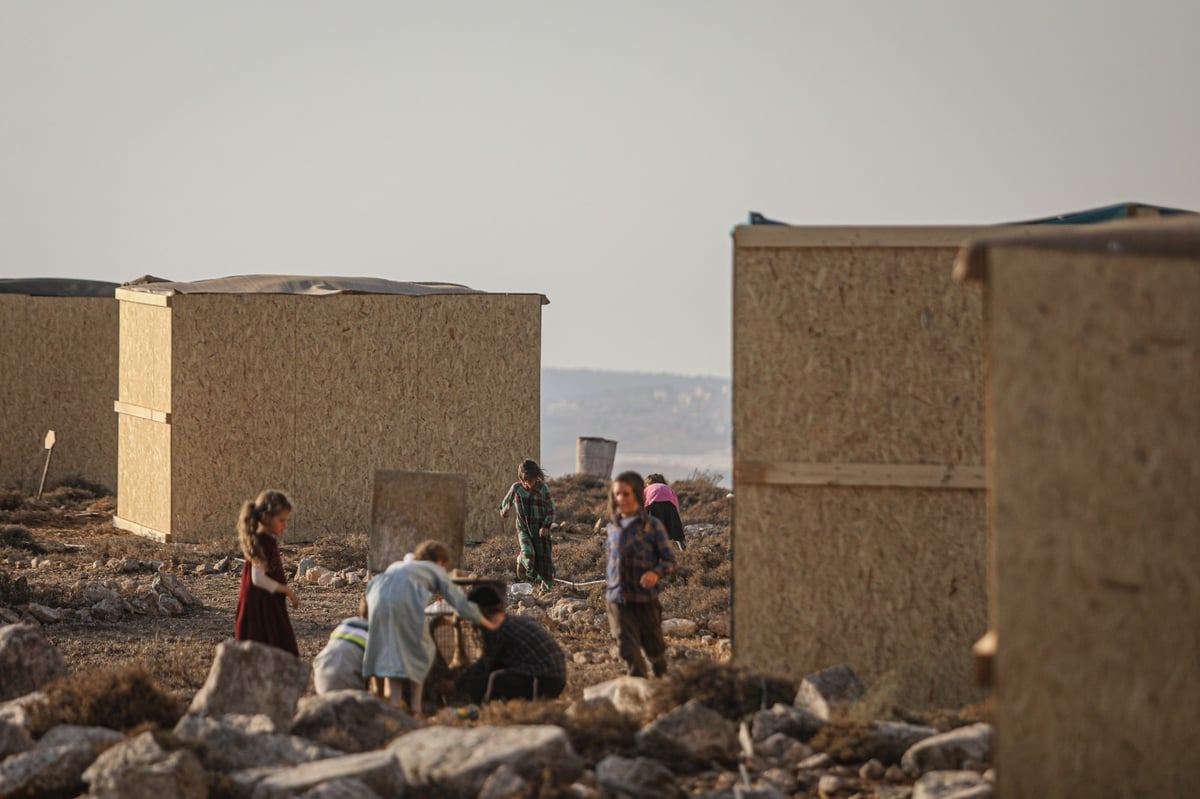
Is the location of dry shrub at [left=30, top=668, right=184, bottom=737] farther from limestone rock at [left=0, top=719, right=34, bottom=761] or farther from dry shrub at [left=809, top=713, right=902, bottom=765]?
dry shrub at [left=809, top=713, right=902, bottom=765]

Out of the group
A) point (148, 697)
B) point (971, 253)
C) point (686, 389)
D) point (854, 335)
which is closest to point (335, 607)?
point (148, 697)

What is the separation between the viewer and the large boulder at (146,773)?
252 inches

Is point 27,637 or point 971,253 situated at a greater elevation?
point 971,253

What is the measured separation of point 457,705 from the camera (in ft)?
29.3

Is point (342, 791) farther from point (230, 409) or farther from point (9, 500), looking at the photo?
point (9, 500)

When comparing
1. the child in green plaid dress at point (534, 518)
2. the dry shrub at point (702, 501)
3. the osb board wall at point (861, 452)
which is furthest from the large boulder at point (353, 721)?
the dry shrub at point (702, 501)

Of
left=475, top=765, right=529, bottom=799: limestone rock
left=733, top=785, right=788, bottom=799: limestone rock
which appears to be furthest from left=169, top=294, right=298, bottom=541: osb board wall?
left=733, top=785, right=788, bottom=799: limestone rock

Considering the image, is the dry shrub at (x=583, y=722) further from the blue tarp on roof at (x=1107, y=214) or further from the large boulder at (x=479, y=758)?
the blue tarp on roof at (x=1107, y=214)

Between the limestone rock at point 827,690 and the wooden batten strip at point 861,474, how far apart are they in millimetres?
1132

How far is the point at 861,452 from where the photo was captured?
8.77 metres

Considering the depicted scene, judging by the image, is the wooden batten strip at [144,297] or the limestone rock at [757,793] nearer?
the limestone rock at [757,793]

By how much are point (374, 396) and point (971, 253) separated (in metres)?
13.8

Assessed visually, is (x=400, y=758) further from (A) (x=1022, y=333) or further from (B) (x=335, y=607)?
(B) (x=335, y=607)

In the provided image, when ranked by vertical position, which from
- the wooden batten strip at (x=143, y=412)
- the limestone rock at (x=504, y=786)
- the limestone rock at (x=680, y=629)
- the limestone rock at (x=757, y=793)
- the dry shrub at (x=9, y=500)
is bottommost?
the limestone rock at (x=680, y=629)
